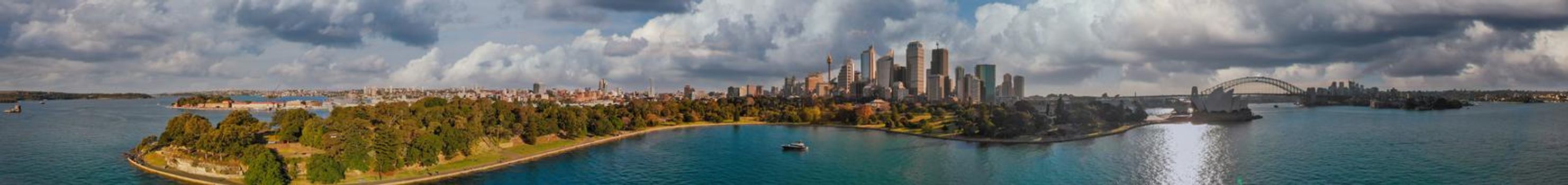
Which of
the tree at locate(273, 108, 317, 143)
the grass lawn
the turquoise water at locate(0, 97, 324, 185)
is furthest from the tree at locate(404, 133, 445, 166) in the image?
the tree at locate(273, 108, 317, 143)

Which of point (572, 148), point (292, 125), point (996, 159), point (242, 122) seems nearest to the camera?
point (996, 159)

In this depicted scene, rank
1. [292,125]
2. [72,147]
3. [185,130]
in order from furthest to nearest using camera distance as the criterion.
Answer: [72,147]
[292,125]
[185,130]

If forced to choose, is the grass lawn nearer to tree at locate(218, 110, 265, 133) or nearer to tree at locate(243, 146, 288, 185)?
tree at locate(218, 110, 265, 133)

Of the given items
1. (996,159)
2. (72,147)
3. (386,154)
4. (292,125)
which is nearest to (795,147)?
(996,159)

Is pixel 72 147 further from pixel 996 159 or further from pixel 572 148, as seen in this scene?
pixel 996 159

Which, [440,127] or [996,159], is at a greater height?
[440,127]

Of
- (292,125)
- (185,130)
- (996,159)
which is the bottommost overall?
(996,159)

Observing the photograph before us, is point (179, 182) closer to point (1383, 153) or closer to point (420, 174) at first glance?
point (420, 174)

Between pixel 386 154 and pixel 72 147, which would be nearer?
pixel 386 154
